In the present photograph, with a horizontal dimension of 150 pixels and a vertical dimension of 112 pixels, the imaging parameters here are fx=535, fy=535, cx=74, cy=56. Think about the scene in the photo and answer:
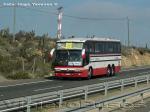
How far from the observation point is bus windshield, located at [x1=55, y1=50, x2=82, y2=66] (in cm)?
3753

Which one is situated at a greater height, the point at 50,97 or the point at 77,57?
the point at 77,57

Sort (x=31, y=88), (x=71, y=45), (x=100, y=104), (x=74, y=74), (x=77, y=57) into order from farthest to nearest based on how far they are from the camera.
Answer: (x=71, y=45), (x=77, y=57), (x=74, y=74), (x=31, y=88), (x=100, y=104)

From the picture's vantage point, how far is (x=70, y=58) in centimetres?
3759

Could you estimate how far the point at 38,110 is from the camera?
17.8 meters

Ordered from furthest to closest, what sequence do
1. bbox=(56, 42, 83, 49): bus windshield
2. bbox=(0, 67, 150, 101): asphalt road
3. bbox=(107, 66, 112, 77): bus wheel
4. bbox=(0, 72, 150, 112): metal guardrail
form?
1. bbox=(107, 66, 112, 77): bus wheel
2. bbox=(56, 42, 83, 49): bus windshield
3. bbox=(0, 67, 150, 101): asphalt road
4. bbox=(0, 72, 150, 112): metal guardrail

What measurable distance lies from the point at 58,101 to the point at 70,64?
18282 millimetres

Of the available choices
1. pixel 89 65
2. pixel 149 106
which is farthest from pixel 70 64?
pixel 149 106

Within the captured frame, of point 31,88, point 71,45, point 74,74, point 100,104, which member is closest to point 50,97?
point 100,104

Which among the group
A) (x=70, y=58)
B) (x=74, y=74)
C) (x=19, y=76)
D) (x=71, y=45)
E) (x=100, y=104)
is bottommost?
(x=19, y=76)

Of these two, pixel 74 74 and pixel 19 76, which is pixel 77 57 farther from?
pixel 19 76

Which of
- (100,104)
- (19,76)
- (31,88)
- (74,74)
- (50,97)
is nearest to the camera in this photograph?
(100,104)

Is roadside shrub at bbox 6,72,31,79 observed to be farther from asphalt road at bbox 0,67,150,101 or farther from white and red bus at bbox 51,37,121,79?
asphalt road at bbox 0,67,150,101

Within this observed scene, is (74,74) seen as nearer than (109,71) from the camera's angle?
Yes

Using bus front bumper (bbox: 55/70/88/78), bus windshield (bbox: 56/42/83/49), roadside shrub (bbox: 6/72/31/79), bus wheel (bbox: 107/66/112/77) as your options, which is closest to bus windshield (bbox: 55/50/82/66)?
bus windshield (bbox: 56/42/83/49)
